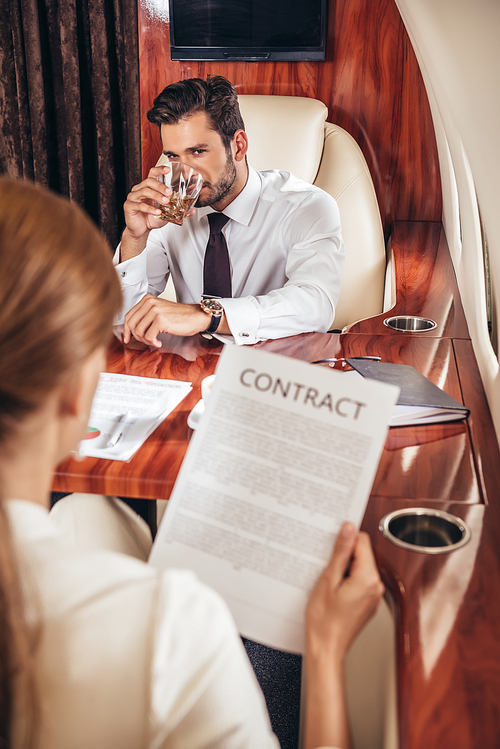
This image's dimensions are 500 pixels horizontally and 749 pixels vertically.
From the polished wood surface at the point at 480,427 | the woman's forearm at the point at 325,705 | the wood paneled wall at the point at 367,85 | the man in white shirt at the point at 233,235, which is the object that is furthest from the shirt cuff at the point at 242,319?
the wood paneled wall at the point at 367,85

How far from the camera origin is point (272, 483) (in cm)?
68

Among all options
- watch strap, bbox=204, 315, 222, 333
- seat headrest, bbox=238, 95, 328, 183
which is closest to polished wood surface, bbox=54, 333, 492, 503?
watch strap, bbox=204, 315, 222, 333

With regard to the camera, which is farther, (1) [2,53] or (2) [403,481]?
(1) [2,53]

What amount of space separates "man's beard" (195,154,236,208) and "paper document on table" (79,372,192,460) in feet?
2.60

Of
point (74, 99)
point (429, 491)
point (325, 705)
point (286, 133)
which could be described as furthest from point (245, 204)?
point (325, 705)

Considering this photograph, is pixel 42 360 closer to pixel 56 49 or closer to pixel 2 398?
pixel 2 398

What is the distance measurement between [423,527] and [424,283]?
1.21 m

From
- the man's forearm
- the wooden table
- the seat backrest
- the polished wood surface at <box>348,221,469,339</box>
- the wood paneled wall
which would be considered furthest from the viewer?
the wood paneled wall

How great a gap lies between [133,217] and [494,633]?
1.32 metres

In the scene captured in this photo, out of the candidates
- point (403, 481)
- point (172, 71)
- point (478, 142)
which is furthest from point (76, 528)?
point (172, 71)

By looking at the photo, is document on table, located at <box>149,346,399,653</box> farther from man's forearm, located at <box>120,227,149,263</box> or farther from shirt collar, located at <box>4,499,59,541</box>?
man's forearm, located at <box>120,227,149,263</box>

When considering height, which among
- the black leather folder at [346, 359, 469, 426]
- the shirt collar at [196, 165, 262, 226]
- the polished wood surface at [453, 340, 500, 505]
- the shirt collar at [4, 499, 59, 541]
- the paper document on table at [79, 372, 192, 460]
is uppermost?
the shirt collar at [4, 499, 59, 541]

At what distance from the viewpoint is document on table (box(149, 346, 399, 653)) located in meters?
0.66

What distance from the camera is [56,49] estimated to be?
2.84m
